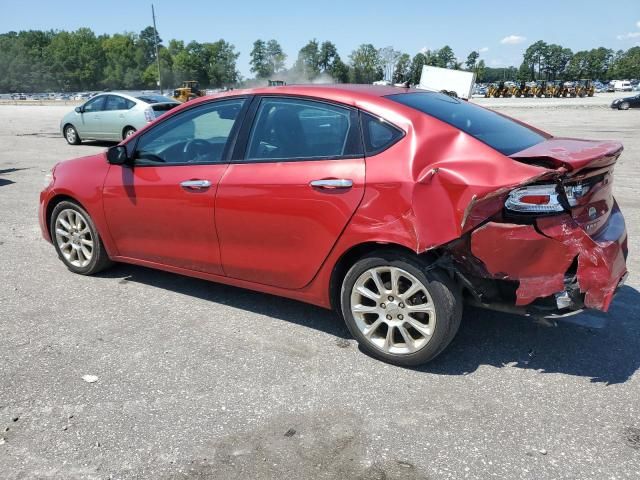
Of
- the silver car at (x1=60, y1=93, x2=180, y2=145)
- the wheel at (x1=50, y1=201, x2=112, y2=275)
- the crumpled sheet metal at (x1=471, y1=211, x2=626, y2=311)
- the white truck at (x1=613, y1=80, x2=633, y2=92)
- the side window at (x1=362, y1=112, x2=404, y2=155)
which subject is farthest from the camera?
the white truck at (x1=613, y1=80, x2=633, y2=92)

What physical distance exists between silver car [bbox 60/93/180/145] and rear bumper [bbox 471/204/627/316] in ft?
42.3

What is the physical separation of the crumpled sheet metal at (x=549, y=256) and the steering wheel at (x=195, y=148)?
2.12 metres

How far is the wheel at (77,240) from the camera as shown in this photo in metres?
4.83

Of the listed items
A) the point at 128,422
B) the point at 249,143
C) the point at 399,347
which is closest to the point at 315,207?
the point at 249,143

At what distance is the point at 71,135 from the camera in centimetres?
1620

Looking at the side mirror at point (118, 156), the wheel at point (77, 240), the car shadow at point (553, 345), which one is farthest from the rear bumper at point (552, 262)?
the wheel at point (77, 240)

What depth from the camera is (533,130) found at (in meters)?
4.02

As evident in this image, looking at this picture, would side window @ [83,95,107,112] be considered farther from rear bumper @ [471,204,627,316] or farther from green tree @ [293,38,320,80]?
green tree @ [293,38,320,80]

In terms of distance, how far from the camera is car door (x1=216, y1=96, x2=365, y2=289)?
336 cm

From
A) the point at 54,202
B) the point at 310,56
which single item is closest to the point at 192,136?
the point at 54,202

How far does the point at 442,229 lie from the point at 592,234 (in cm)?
88

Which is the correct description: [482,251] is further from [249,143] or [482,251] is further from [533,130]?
[249,143]


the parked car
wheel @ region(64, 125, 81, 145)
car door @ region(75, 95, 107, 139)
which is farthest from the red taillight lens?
the parked car

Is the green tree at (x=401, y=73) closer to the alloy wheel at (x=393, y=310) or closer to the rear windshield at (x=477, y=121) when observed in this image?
the rear windshield at (x=477, y=121)
